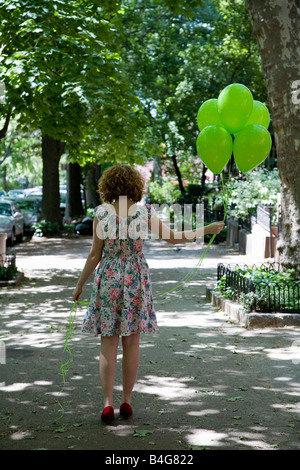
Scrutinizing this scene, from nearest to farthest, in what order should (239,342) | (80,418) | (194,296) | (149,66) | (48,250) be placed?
(80,418) → (239,342) → (194,296) → (48,250) → (149,66)

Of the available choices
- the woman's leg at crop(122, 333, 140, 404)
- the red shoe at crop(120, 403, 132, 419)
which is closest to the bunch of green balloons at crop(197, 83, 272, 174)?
the woman's leg at crop(122, 333, 140, 404)

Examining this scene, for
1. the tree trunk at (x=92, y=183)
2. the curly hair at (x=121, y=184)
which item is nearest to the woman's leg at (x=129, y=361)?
the curly hair at (x=121, y=184)

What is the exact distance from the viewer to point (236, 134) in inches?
244

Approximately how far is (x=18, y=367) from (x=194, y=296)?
5811 millimetres

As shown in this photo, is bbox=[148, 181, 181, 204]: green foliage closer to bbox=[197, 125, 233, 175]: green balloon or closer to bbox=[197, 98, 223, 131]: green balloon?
bbox=[197, 98, 223, 131]: green balloon

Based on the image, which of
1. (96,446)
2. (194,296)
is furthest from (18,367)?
(194,296)

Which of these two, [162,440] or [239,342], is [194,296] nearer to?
[239,342]

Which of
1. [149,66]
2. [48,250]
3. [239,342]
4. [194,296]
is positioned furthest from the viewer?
[149,66]

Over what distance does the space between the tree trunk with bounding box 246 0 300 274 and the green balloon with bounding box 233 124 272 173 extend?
3.63 metres

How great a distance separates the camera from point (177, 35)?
3238cm

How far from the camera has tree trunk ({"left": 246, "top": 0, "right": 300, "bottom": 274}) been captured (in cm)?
959

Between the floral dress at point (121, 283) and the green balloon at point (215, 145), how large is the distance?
1569 mm

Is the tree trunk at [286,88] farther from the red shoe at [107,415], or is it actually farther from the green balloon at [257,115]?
the red shoe at [107,415]

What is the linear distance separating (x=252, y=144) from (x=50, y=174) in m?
20.3
